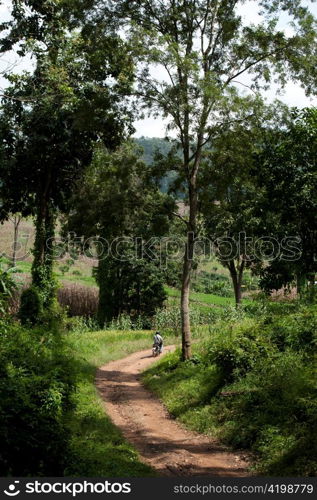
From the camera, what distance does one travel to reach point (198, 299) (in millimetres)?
55625

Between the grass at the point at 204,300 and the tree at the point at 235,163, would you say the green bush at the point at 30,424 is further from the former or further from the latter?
the grass at the point at 204,300

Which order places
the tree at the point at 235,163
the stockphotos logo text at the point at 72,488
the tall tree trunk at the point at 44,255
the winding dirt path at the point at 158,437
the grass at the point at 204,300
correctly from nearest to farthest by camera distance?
the stockphotos logo text at the point at 72,488
the winding dirt path at the point at 158,437
the tree at the point at 235,163
the tall tree trunk at the point at 44,255
the grass at the point at 204,300

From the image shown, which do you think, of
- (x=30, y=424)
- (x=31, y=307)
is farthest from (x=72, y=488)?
(x=31, y=307)

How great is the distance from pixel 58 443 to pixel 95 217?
15154 millimetres

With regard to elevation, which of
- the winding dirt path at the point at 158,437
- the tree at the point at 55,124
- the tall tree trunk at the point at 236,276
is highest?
the tree at the point at 55,124

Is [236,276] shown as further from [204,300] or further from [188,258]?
[204,300]

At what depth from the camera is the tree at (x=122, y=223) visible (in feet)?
62.5

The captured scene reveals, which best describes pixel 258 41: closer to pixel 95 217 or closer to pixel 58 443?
pixel 95 217

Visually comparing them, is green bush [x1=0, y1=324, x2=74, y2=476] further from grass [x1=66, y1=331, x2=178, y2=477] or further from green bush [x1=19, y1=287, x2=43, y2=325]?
green bush [x1=19, y1=287, x2=43, y2=325]

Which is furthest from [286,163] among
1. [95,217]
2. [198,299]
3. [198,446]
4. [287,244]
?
[198,299]

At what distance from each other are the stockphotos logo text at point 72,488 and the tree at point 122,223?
12.5 meters

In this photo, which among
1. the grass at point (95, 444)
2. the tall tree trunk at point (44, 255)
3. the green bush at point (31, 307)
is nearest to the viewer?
the grass at point (95, 444)

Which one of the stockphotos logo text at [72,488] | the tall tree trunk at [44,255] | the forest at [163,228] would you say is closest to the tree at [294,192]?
the forest at [163,228]

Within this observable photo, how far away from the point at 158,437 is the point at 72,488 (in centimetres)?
633
